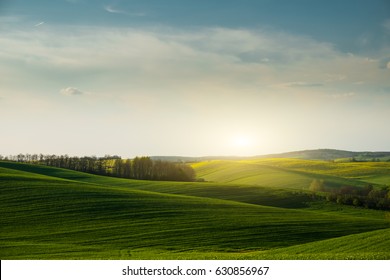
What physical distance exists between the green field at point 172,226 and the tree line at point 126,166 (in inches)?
262

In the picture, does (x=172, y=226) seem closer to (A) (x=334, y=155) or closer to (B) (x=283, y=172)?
(B) (x=283, y=172)

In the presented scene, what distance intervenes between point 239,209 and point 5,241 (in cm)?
995

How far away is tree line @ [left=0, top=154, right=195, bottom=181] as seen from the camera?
32219mm

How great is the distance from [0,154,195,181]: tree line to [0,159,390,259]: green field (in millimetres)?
6643

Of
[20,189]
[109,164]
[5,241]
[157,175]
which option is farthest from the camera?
[109,164]

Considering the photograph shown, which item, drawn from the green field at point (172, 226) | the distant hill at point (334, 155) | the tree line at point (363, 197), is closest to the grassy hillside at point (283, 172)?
the distant hill at point (334, 155)

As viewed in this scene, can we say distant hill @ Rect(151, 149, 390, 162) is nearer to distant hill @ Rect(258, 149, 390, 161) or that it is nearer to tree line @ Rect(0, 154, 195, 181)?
distant hill @ Rect(258, 149, 390, 161)

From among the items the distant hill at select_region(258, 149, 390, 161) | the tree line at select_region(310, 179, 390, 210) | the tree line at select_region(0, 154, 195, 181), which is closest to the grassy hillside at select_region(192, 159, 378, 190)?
the distant hill at select_region(258, 149, 390, 161)

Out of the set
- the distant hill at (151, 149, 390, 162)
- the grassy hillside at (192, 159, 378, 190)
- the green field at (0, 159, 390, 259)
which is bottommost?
the green field at (0, 159, 390, 259)

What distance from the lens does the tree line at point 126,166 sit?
32219 millimetres
